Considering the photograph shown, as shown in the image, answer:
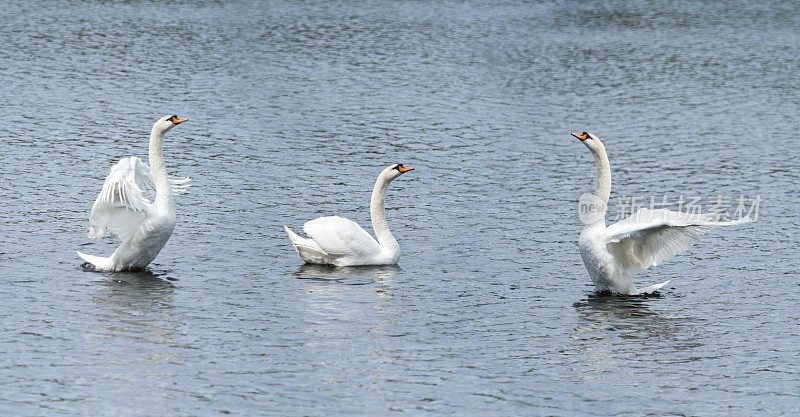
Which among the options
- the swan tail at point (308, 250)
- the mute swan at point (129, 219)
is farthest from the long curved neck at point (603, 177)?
the mute swan at point (129, 219)

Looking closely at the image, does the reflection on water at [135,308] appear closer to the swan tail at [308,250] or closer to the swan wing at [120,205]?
the swan wing at [120,205]

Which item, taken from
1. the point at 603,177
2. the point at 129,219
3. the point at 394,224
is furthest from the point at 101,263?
the point at 603,177

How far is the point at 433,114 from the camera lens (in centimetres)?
3178

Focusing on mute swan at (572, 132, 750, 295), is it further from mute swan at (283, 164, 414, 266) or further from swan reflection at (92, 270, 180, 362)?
swan reflection at (92, 270, 180, 362)

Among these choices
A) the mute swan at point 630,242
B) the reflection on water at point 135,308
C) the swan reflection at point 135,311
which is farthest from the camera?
the mute swan at point 630,242

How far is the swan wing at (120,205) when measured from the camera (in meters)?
16.9

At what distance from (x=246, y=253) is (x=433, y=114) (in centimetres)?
1381

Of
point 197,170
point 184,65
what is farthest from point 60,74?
point 197,170

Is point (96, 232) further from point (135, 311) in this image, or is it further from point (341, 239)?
point (341, 239)

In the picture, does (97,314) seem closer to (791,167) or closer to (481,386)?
(481,386)

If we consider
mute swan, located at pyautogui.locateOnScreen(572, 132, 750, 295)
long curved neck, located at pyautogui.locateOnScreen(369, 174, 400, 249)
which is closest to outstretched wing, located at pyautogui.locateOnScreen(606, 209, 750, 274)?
mute swan, located at pyautogui.locateOnScreen(572, 132, 750, 295)

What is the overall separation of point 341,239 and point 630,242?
414cm

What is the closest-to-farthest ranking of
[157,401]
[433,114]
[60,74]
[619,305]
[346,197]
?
1. [157,401]
2. [619,305]
3. [346,197]
4. [433,114]
5. [60,74]

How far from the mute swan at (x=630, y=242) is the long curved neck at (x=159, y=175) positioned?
5.86 meters
